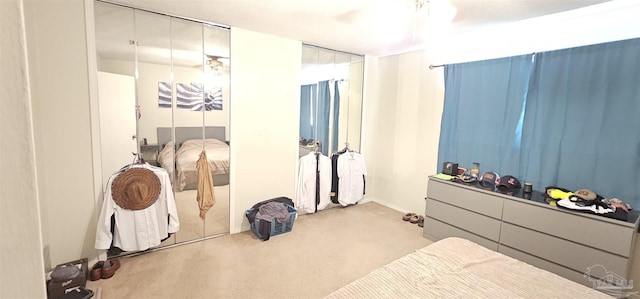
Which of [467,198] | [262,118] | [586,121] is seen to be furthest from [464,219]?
[262,118]

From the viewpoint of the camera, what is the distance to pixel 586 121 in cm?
257

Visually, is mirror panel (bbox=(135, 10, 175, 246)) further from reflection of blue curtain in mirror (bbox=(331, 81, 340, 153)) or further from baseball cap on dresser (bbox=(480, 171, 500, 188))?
baseball cap on dresser (bbox=(480, 171, 500, 188))

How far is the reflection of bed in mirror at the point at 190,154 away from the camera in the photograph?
2.97 m

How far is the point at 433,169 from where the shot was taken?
3904mm

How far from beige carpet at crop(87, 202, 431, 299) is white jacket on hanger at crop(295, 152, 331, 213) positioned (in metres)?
0.31

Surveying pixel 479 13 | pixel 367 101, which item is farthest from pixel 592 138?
pixel 367 101

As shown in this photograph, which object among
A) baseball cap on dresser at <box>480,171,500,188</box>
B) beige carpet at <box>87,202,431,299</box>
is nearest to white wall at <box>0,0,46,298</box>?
beige carpet at <box>87,202,431,299</box>

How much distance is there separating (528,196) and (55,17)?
459 centimetres

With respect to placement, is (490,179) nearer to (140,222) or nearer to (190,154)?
(190,154)

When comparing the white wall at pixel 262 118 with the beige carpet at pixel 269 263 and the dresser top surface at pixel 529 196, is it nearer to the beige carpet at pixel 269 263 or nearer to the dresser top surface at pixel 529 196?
the beige carpet at pixel 269 263

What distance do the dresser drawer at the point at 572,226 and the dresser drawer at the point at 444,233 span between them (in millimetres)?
372

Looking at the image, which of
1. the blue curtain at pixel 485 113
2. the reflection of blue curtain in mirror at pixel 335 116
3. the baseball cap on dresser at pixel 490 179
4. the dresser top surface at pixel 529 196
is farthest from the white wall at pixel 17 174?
the reflection of blue curtain in mirror at pixel 335 116

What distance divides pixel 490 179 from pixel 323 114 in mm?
2359

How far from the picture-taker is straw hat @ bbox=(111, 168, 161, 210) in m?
2.60
